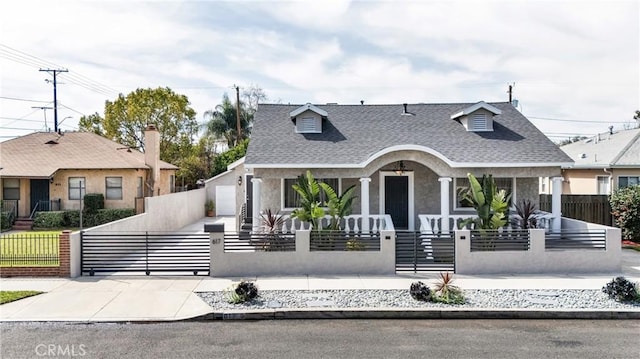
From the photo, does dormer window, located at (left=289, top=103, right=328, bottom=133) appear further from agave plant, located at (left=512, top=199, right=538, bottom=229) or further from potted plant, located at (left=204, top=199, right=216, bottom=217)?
potted plant, located at (left=204, top=199, right=216, bottom=217)

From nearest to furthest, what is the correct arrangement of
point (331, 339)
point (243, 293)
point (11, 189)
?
point (331, 339) → point (243, 293) → point (11, 189)

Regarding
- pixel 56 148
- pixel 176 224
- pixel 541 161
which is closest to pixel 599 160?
pixel 541 161

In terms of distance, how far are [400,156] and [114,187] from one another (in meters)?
17.0

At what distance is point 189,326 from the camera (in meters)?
8.88

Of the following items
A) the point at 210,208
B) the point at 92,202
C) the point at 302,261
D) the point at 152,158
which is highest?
the point at 152,158

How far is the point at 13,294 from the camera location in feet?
35.0

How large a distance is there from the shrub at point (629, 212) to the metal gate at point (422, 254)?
990 cm

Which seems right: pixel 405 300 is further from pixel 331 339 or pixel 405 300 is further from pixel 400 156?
pixel 400 156

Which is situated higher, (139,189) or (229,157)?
(229,157)

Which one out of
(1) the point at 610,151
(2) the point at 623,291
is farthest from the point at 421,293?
(1) the point at 610,151

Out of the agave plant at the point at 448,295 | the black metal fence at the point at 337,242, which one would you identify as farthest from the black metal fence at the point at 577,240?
the black metal fence at the point at 337,242

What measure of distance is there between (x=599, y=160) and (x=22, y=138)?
33.9 m

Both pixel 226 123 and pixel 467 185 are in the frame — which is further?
pixel 226 123

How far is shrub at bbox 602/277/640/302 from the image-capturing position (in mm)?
10078
